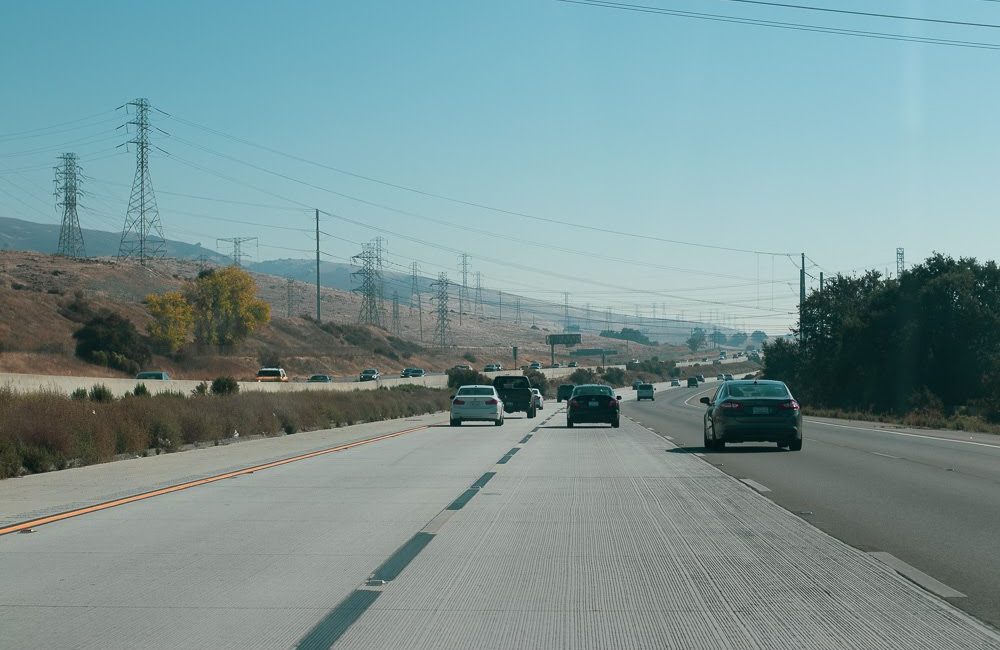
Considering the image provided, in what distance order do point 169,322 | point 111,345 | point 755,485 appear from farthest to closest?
point 169,322 → point 111,345 → point 755,485

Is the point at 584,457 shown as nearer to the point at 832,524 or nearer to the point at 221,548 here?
the point at 832,524

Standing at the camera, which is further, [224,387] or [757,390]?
[224,387]

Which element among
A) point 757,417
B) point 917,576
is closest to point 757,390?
point 757,417

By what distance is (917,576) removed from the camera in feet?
31.5

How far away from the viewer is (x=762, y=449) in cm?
2681

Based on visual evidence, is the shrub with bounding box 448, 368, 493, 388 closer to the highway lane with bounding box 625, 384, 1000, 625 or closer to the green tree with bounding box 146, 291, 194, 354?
the green tree with bounding box 146, 291, 194, 354

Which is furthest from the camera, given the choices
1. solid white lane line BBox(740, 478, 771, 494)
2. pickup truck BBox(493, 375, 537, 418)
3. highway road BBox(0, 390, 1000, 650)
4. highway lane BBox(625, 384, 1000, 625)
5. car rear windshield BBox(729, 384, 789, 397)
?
pickup truck BBox(493, 375, 537, 418)

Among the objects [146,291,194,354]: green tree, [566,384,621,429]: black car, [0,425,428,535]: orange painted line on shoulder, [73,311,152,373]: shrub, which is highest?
[146,291,194,354]: green tree

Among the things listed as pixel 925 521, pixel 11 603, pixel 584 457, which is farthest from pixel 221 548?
pixel 584 457

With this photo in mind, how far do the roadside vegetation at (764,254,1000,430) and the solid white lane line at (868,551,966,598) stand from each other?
46944 mm

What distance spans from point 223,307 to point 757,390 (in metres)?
87.9

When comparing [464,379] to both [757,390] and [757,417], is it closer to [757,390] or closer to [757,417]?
[757,390]

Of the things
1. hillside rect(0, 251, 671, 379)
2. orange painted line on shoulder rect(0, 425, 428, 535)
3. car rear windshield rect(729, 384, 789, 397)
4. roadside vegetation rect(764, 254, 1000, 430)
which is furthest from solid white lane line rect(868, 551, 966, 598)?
hillside rect(0, 251, 671, 379)

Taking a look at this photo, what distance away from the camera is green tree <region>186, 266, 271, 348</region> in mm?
106688
